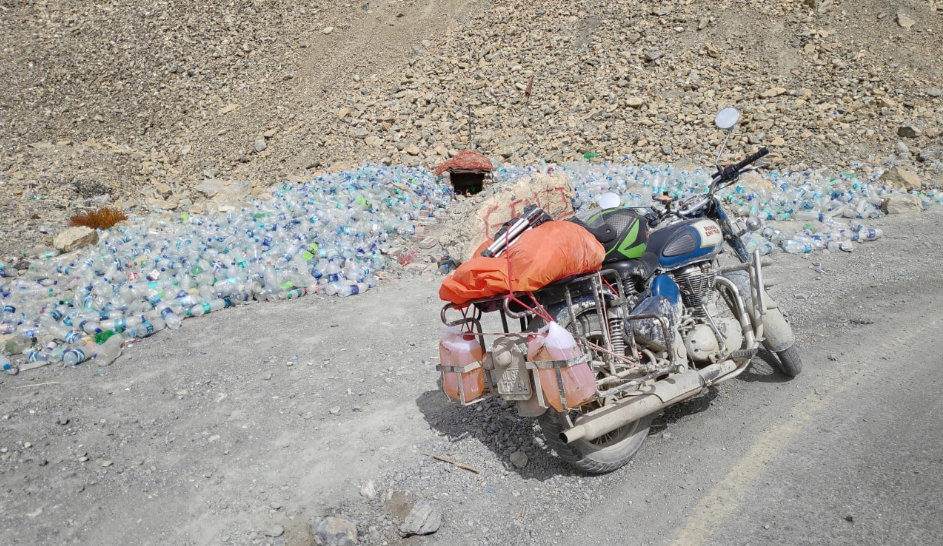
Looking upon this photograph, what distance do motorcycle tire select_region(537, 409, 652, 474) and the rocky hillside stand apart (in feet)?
35.7

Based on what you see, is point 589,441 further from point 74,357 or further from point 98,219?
point 98,219

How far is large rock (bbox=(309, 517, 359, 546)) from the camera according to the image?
293 cm

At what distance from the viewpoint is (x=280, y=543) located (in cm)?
299

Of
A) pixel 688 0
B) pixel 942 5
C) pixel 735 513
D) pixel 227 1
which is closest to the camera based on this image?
pixel 735 513

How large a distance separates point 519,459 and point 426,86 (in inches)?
652

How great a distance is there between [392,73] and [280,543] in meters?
18.3

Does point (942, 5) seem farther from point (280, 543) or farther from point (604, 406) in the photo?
point (280, 543)

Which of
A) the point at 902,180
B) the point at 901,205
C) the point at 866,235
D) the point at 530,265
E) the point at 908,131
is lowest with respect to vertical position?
the point at 908,131

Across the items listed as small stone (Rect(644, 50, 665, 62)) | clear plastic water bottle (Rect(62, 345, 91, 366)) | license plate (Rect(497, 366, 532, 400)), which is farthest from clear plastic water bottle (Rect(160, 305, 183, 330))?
small stone (Rect(644, 50, 665, 62))

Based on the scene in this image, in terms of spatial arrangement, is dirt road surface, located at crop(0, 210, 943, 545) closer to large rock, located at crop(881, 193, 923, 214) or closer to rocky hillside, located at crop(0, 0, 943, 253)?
large rock, located at crop(881, 193, 923, 214)

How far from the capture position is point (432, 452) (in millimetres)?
3637

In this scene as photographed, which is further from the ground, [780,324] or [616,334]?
[616,334]

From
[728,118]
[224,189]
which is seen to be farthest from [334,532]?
[224,189]

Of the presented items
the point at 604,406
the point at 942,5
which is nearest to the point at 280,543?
the point at 604,406
